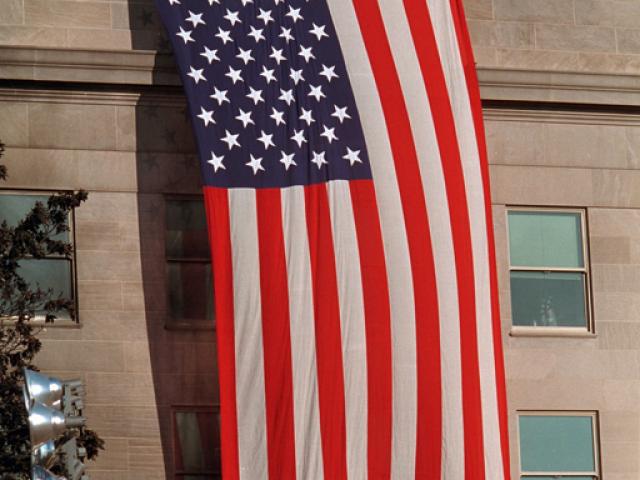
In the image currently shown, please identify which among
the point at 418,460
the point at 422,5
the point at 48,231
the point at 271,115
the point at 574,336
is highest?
the point at 422,5

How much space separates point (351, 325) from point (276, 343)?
1.01 meters

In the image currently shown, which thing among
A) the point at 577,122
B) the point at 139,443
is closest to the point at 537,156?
the point at 577,122

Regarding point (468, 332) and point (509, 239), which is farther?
point (509, 239)

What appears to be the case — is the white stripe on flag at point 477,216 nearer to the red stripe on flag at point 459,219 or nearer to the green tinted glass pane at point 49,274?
the red stripe on flag at point 459,219

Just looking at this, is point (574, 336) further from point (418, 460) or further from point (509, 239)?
point (418, 460)

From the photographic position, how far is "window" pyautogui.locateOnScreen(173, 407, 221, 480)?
22.9m

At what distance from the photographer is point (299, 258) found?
2227 centimetres

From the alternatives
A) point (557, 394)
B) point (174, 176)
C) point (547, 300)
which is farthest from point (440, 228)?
point (174, 176)

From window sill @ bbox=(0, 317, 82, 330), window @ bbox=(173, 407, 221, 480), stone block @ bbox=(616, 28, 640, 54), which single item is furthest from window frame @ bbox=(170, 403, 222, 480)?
stone block @ bbox=(616, 28, 640, 54)

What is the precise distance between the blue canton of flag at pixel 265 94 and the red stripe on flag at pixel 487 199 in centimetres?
168

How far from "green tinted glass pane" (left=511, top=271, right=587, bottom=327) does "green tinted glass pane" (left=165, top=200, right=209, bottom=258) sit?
4507 mm

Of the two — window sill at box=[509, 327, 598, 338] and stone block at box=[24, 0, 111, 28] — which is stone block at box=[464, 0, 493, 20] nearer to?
window sill at box=[509, 327, 598, 338]

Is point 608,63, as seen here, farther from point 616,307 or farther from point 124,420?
point 124,420

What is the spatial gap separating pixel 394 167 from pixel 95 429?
527 cm
